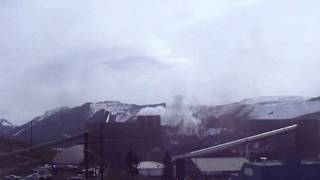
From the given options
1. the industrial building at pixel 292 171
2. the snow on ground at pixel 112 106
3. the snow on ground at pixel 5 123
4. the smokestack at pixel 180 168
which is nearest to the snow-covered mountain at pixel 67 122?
the snow on ground at pixel 112 106

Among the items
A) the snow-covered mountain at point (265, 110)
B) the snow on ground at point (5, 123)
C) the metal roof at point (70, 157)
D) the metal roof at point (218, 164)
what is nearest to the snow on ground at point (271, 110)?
the snow-covered mountain at point (265, 110)

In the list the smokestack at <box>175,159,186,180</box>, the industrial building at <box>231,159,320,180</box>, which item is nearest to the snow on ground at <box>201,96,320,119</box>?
the smokestack at <box>175,159,186,180</box>

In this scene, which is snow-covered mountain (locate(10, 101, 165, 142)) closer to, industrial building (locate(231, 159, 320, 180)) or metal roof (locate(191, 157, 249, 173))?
metal roof (locate(191, 157, 249, 173))

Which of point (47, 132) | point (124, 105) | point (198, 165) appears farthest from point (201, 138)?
point (124, 105)

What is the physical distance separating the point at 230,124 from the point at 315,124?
27.6 metres

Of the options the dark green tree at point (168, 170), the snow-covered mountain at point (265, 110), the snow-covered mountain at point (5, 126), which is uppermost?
the snow-covered mountain at point (5, 126)

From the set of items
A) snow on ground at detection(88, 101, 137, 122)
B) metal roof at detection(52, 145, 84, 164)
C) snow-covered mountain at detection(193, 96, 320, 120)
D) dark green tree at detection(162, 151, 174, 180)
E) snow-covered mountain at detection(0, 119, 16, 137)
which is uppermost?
snow on ground at detection(88, 101, 137, 122)

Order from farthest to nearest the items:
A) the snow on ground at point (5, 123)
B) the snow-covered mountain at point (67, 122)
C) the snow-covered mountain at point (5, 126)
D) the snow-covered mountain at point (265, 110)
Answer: the snow on ground at point (5, 123)
the snow-covered mountain at point (5, 126)
the snow-covered mountain at point (67, 122)
the snow-covered mountain at point (265, 110)

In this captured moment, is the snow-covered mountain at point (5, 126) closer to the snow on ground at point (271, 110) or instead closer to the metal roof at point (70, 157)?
the snow on ground at point (271, 110)

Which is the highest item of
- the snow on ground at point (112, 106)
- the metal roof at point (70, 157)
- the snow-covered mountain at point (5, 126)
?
the snow on ground at point (112, 106)

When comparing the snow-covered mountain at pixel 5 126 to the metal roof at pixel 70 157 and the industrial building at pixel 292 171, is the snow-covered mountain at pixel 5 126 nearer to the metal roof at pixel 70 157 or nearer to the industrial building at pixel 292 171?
the metal roof at pixel 70 157

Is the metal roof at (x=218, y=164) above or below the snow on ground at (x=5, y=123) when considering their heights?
below

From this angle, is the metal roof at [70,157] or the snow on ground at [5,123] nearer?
the metal roof at [70,157]

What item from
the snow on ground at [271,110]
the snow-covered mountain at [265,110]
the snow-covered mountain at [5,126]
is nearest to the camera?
the snow-covered mountain at [265,110]
